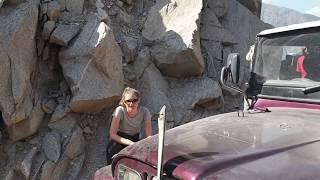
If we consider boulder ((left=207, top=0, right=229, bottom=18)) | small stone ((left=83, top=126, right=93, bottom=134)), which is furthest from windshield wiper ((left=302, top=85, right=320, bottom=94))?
boulder ((left=207, top=0, right=229, bottom=18))

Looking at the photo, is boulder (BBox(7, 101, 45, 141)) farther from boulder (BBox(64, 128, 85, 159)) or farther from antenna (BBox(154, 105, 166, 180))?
antenna (BBox(154, 105, 166, 180))

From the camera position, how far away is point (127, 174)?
10.1ft

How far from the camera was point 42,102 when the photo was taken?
7.10 meters

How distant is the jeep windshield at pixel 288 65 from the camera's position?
3887mm

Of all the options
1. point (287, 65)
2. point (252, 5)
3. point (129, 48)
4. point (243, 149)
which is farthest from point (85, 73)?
point (252, 5)

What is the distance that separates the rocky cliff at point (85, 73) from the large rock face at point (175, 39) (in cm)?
2

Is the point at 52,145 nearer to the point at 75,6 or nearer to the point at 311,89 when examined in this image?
the point at 75,6

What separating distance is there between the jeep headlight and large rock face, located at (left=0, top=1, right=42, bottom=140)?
385 cm

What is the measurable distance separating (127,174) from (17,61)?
4151 millimetres

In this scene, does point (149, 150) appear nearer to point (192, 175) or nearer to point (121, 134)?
point (192, 175)

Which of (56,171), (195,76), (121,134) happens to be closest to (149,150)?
(121,134)

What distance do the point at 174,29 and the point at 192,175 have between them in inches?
244

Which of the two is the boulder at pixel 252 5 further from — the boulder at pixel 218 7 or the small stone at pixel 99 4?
the small stone at pixel 99 4

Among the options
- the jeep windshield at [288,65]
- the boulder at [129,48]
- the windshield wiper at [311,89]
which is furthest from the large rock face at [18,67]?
the windshield wiper at [311,89]
